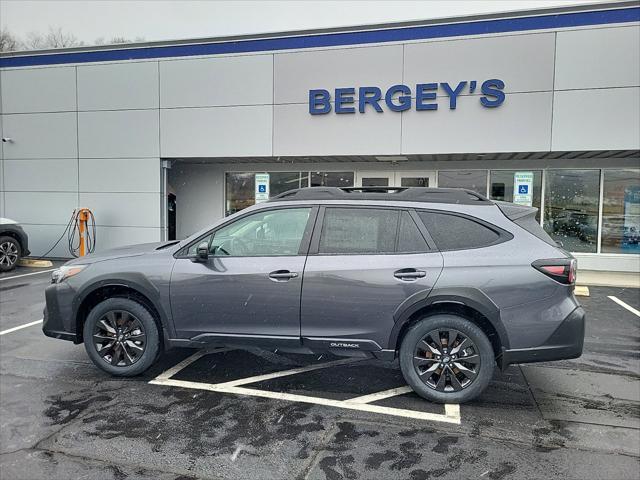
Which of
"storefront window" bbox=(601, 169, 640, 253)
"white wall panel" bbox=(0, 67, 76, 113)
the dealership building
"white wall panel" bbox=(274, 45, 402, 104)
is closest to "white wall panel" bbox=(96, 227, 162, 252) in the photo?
the dealership building

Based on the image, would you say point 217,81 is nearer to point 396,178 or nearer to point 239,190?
point 239,190

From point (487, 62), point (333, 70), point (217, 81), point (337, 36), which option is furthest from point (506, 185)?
point (217, 81)

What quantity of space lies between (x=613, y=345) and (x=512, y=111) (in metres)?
6.43

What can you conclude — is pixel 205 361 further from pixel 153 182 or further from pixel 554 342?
pixel 153 182

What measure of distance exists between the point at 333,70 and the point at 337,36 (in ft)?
2.64

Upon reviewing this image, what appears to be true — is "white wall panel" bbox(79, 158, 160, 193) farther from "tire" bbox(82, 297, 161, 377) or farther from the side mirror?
the side mirror

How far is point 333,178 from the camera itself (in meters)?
13.6

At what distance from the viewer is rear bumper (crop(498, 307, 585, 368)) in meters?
3.88

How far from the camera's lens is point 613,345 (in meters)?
5.98

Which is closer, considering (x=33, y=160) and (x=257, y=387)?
(x=257, y=387)

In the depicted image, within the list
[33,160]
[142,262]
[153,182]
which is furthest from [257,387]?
[33,160]

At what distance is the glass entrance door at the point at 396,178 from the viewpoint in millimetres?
12984

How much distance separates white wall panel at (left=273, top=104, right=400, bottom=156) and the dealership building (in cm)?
3

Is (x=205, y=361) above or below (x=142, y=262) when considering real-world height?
below
